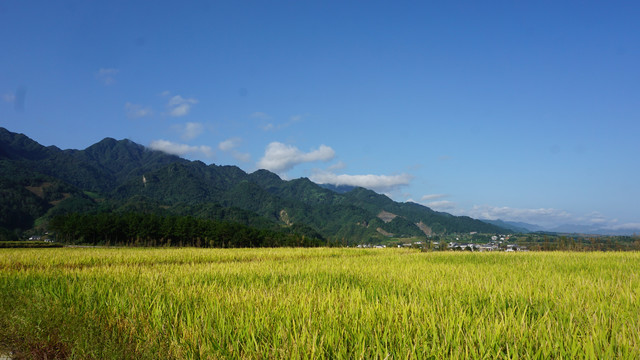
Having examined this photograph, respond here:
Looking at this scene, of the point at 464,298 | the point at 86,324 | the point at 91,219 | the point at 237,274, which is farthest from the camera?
the point at 91,219

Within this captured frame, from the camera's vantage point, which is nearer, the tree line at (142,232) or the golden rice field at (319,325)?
the golden rice field at (319,325)

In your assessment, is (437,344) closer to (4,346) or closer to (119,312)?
(119,312)

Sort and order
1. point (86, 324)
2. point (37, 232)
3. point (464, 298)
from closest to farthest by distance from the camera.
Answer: point (86, 324)
point (464, 298)
point (37, 232)

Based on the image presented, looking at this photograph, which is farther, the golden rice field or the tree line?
the tree line

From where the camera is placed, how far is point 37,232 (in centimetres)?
16025

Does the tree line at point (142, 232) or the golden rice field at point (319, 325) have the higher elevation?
the golden rice field at point (319, 325)

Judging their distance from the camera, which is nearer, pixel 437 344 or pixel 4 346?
pixel 437 344

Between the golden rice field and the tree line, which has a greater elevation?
the golden rice field

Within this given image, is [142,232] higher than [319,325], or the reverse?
[319,325]

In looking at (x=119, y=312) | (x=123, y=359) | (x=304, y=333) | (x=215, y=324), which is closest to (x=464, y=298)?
(x=304, y=333)

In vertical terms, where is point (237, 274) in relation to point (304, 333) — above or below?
below

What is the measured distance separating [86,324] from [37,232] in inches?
8129

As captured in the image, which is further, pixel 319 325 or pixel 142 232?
pixel 142 232

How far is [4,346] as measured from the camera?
4.84 m
